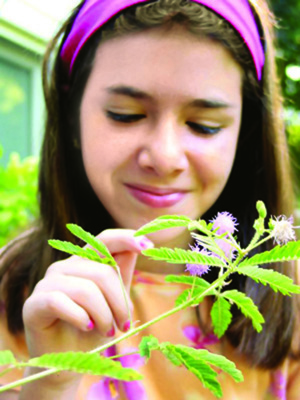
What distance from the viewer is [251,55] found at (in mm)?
1046

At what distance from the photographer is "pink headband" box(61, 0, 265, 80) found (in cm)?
98

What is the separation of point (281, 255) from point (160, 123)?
55cm

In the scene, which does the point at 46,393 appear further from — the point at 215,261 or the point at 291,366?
the point at 291,366

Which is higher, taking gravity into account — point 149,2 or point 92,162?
point 149,2

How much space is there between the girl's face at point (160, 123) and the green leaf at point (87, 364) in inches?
23.8

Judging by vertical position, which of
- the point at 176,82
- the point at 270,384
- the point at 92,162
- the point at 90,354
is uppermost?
the point at 176,82

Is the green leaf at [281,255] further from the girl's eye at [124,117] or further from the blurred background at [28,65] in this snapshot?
the blurred background at [28,65]

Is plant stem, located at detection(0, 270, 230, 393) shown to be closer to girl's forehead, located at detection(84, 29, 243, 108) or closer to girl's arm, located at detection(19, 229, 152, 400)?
girl's arm, located at detection(19, 229, 152, 400)

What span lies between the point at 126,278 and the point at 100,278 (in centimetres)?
8

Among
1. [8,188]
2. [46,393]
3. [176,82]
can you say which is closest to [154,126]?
[176,82]

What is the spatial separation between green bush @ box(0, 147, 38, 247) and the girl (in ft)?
2.72

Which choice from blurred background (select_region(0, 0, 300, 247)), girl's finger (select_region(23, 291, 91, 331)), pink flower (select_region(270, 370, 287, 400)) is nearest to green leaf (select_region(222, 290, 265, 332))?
girl's finger (select_region(23, 291, 91, 331))

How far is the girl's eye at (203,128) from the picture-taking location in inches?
35.5

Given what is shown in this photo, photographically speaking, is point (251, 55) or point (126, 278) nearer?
point (126, 278)
